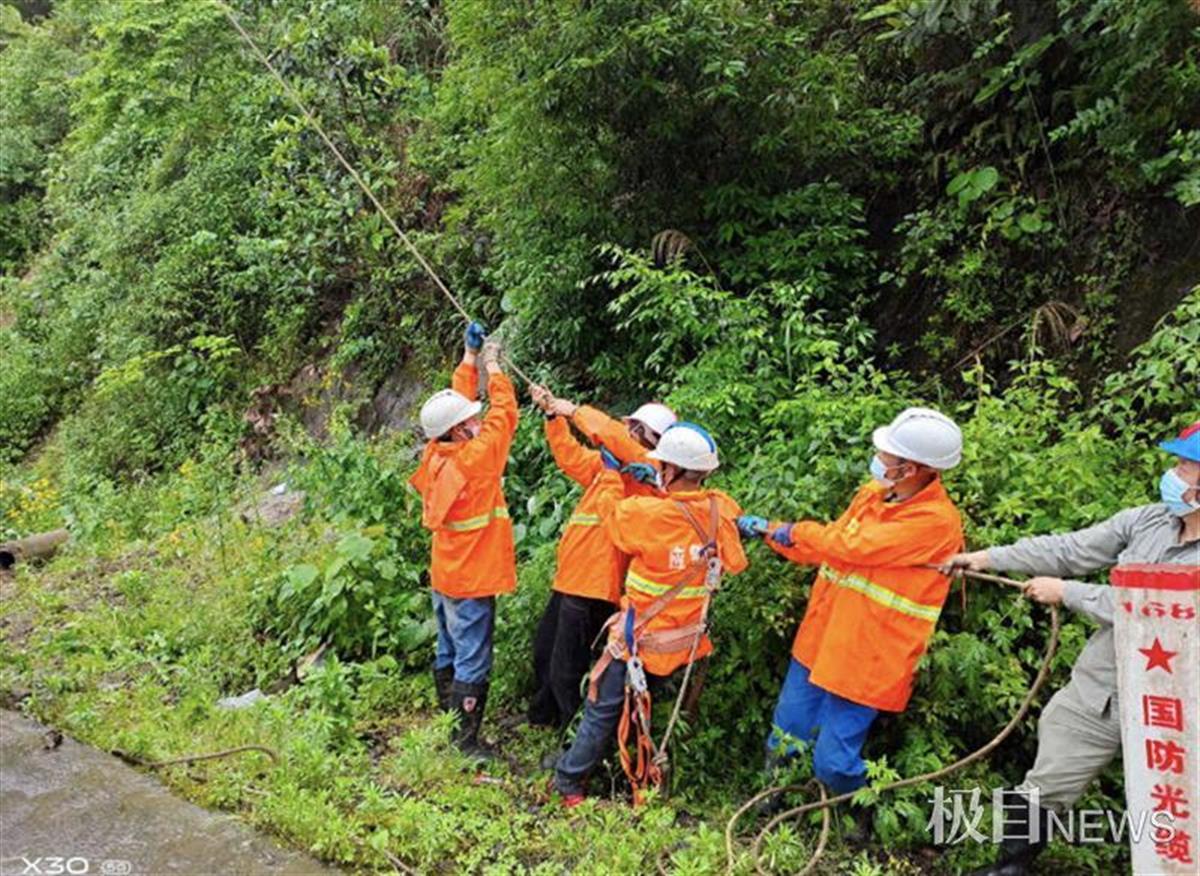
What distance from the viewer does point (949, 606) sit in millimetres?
4352

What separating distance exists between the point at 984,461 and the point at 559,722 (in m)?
2.62

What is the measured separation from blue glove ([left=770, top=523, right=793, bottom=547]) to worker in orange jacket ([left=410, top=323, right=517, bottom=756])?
1.51 metres

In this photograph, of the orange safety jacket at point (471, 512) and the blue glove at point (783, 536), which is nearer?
the blue glove at point (783, 536)

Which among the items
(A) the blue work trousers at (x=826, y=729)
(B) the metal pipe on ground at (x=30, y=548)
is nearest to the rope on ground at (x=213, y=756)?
(A) the blue work trousers at (x=826, y=729)

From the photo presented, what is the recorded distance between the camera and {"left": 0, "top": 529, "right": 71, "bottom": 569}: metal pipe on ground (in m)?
8.25

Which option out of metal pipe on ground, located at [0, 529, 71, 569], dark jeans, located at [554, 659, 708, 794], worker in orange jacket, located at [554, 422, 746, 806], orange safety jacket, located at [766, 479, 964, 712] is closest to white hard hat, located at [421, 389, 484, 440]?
worker in orange jacket, located at [554, 422, 746, 806]

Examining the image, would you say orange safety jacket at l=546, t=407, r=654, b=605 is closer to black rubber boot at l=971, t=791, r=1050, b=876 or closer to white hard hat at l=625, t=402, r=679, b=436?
white hard hat at l=625, t=402, r=679, b=436

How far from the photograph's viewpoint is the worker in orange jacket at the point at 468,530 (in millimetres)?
4742

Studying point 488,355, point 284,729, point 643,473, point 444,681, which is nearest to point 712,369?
point 643,473

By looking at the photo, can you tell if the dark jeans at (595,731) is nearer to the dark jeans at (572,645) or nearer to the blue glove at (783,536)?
the dark jeans at (572,645)

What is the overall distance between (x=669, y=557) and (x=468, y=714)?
1529 millimetres

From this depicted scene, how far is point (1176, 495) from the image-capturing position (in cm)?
334

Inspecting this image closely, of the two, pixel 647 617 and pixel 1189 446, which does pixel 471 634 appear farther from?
pixel 1189 446

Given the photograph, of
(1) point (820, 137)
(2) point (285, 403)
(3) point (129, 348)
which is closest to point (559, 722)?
(1) point (820, 137)
